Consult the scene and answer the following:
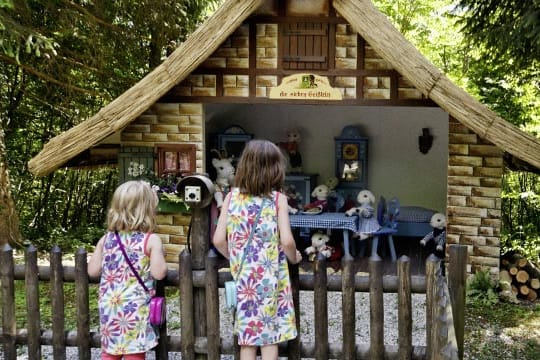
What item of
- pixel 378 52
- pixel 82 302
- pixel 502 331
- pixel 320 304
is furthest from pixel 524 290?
pixel 82 302

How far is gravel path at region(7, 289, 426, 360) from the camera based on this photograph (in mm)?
5188

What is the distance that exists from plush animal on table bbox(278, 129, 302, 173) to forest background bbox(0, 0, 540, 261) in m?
2.40

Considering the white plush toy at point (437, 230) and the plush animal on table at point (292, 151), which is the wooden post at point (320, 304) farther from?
the plush animal on table at point (292, 151)

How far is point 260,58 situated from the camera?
6.96 m

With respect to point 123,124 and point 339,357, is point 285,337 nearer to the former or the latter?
point 339,357

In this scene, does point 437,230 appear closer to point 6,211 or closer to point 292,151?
point 292,151

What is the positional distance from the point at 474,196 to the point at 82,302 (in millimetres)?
4668

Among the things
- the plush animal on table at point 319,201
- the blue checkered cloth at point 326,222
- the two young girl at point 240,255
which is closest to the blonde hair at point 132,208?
the two young girl at point 240,255

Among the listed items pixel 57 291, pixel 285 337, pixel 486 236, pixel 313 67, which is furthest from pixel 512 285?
pixel 57 291

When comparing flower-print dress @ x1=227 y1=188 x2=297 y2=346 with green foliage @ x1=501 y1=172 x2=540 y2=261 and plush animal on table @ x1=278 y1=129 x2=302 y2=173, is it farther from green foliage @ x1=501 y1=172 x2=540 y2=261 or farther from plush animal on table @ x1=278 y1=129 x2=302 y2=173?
green foliage @ x1=501 y1=172 x2=540 y2=261

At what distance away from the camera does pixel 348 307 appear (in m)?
3.71

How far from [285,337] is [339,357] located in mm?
531

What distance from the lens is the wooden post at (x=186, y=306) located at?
12.4ft

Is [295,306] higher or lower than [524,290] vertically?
higher
